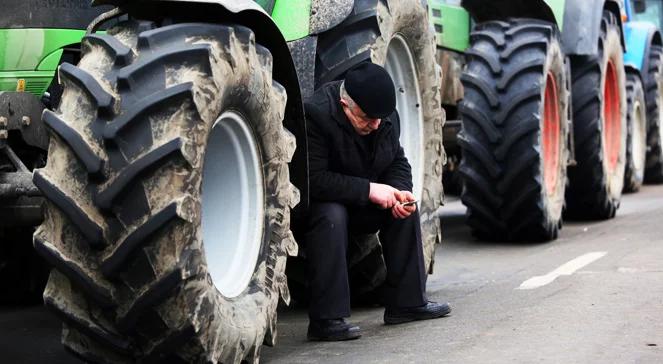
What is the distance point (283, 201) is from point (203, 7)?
97cm

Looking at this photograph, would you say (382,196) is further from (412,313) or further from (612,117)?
(612,117)

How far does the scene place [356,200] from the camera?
6215 mm

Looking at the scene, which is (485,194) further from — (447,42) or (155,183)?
(155,183)

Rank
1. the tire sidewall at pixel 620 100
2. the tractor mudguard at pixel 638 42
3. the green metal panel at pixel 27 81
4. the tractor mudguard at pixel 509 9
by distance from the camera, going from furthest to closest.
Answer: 1. the tractor mudguard at pixel 638 42
2. the tire sidewall at pixel 620 100
3. the tractor mudguard at pixel 509 9
4. the green metal panel at pixel 27 81

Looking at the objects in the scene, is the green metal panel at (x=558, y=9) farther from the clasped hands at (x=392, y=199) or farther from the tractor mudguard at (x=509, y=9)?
the clasped hands at (x=392, y=199)

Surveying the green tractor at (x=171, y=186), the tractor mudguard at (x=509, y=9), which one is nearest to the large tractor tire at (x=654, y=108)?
the tractor mudguard at (x=509, y=9)

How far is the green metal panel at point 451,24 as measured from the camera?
9.73m

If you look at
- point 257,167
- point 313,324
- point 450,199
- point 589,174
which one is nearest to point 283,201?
point 257,167

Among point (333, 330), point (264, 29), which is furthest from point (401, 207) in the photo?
point (264, 29)

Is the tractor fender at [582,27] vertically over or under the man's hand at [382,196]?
over

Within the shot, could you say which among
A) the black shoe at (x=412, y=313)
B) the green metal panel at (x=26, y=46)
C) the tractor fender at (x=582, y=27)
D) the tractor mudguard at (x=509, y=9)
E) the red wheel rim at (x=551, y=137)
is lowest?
the black shoe at (x=412, y=313)

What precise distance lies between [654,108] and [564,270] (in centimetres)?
700

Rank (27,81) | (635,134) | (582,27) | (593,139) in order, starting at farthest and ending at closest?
(635,134), (593,139), (582,27), (27,81)

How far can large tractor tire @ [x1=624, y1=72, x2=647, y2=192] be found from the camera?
12758 millimetres
